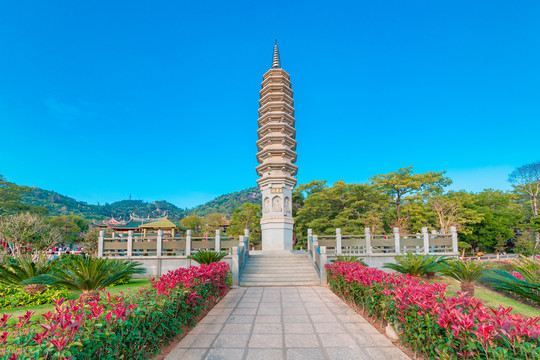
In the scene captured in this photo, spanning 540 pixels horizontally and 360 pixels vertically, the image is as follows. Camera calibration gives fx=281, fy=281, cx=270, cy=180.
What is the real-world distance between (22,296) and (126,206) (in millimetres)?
115719

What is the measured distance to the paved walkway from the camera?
4.05 meters

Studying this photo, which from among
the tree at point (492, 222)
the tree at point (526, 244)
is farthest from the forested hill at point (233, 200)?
the tree at point (526, 244)

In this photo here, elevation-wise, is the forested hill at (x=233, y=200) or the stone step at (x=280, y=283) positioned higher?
the forested hill at (x=233, y=200)

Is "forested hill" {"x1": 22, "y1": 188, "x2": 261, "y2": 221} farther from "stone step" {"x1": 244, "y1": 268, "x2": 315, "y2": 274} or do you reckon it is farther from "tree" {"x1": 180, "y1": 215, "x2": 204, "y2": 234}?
"stone step" {"x1": 244, "y1": 268, "x2": 315, "y2": 274}

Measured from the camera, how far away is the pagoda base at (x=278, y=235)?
16.5m

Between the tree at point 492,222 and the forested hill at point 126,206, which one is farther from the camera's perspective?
the forested hill at point 126,206

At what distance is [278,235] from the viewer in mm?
16516

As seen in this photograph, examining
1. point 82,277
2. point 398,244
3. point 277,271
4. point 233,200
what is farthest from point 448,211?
point 233,200

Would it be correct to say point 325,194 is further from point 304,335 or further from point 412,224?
point 304,335

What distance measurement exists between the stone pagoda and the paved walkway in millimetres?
9087

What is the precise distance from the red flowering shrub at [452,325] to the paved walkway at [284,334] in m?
0.61

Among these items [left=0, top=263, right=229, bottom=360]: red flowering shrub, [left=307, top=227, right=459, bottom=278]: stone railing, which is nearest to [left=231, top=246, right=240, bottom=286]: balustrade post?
[left=307, top=227, right=459, bottom=278]: stone railing

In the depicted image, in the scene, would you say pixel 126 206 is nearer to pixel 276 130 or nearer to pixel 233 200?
pixel 233 200

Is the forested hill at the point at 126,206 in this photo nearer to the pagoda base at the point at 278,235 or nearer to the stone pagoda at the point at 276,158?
the stone pagoda at the point at 276,158
